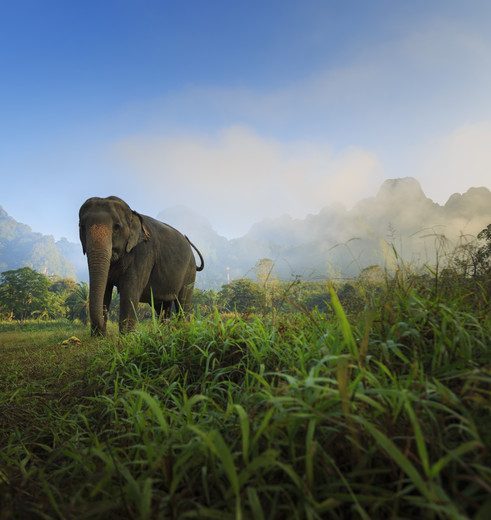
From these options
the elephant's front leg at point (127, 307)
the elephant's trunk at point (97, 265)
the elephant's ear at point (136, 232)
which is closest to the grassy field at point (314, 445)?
the elephant's trunk at point (97, 265)

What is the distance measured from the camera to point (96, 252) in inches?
195

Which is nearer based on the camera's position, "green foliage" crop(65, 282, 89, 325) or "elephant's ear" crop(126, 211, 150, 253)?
"elephant's ear" crop(126, 211, 150, 253)

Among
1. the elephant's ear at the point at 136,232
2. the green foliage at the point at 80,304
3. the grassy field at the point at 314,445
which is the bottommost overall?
the green foliage at the point at 80,304

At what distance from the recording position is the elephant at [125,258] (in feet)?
16.3

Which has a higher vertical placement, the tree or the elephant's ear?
the elephant's ear

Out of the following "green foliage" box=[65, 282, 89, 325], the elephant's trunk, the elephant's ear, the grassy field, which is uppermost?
the elephant's ear

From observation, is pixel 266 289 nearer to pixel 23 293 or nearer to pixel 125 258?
pixel 125 258

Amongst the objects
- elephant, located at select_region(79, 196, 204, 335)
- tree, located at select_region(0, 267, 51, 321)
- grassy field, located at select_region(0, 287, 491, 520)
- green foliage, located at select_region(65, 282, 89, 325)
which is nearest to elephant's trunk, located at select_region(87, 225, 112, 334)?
elephant, located at select_region(79, 196, 204, 335)

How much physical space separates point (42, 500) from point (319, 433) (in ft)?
3.23

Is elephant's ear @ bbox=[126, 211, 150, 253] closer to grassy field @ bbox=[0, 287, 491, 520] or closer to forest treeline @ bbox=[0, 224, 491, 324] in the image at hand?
forest treeline @ bbox=[0, 224, 491, 324]

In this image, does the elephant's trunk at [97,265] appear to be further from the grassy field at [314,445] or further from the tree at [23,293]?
the tree at [23,293]

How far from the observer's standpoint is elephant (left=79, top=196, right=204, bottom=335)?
4953mm

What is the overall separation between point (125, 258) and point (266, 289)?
3.69 meters

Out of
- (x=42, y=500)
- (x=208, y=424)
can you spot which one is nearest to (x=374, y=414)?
(x=208, y=424)
